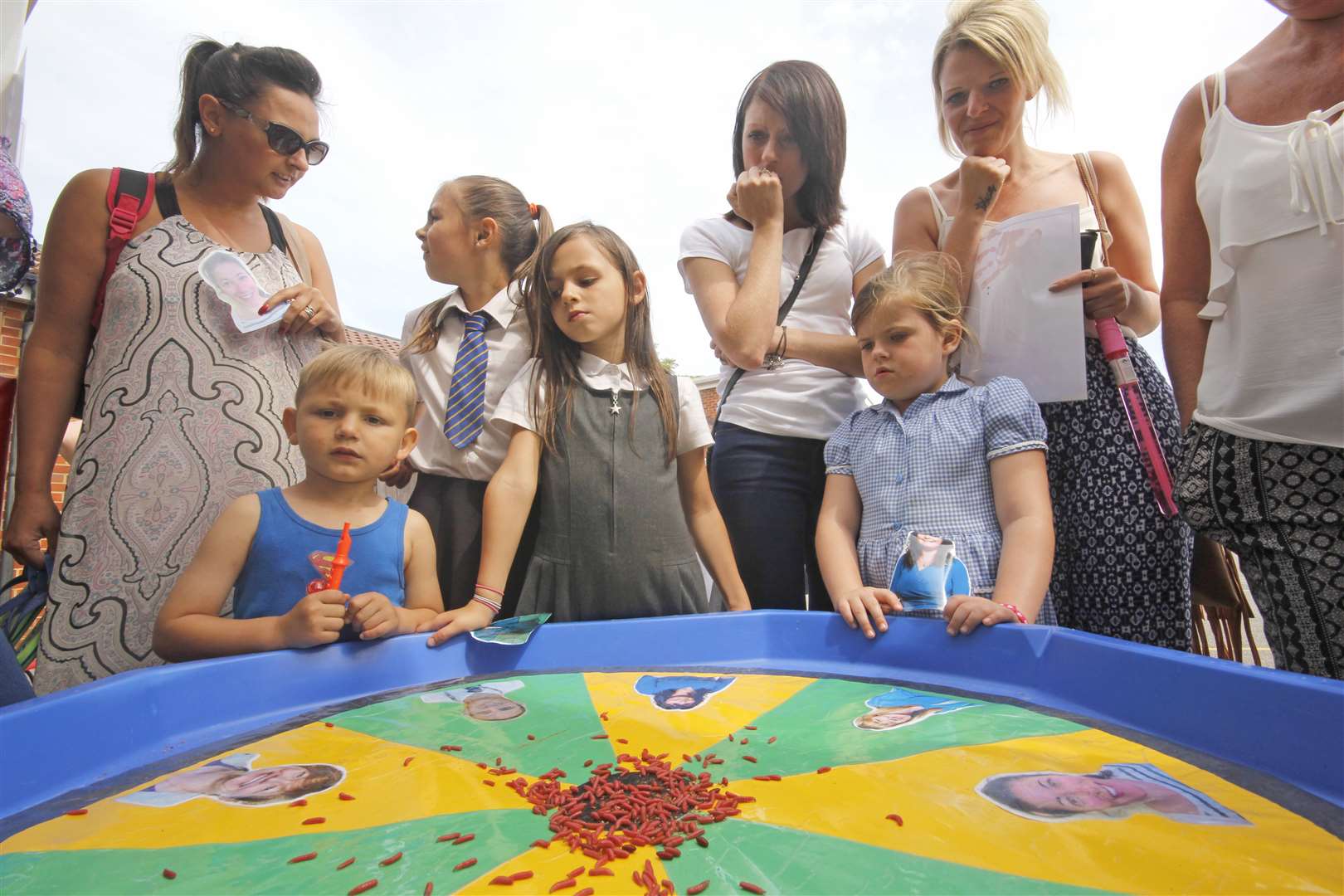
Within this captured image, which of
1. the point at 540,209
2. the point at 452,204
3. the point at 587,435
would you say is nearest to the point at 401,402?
the point at 587,435

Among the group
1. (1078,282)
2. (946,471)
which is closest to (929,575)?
(946,471)

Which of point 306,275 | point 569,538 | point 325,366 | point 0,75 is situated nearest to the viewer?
point 325,366

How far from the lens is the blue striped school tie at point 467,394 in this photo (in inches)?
66.4

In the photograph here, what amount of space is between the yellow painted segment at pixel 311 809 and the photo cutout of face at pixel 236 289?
0.90 m

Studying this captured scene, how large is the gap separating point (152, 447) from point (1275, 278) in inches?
73.0

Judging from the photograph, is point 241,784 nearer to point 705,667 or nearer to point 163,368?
point 705,667

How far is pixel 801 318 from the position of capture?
72.1 inches

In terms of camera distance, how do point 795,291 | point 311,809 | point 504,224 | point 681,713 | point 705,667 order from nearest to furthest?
1. point 311,809
2. point 681,713
3. point 705,667
4. point 795,291
5. point 504,224

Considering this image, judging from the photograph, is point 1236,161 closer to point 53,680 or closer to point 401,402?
point 401,402

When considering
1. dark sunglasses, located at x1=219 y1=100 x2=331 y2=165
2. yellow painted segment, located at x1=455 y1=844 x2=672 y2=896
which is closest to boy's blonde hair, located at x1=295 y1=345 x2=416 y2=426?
dark sunglasses, located at x1=219 y1=100 x2=331 y2=165

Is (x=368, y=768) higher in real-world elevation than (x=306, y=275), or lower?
lower

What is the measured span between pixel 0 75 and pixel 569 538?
73.7 inches

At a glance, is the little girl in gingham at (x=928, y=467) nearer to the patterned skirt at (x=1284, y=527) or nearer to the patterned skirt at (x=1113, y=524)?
the patterned skirt at (x=1113, y=524)

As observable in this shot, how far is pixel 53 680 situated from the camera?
1.30 metres
